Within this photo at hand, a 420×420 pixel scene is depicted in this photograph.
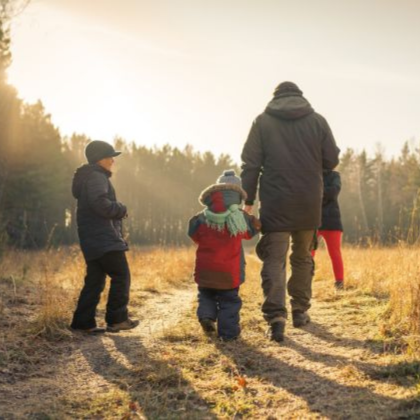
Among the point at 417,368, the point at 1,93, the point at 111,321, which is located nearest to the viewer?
the point at 417,368

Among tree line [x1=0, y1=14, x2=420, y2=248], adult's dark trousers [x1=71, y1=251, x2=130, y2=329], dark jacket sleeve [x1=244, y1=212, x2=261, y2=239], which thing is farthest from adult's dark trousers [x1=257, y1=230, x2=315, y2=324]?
tree line [x1=0, y1=14, x2=420, y2=248]

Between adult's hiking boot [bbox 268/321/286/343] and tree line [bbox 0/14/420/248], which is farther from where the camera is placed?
tree line [bbox 0/14/420/248]

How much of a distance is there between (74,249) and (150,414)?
689 centimetres

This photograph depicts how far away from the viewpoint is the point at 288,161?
14.6 feet

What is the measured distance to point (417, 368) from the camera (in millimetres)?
2904

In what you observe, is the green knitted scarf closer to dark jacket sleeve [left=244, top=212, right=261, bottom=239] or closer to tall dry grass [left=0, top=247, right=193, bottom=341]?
dark jacket sleeve [left=244, top=212, right=261, bottom=239]

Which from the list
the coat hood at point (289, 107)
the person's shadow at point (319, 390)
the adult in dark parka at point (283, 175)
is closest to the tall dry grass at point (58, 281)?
the person's shadow at point (319, 390)

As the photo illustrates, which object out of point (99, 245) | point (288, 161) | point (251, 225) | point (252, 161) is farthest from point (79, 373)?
point (288, 161)

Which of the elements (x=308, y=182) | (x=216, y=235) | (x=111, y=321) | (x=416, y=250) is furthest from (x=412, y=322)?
(x=111, y=321)

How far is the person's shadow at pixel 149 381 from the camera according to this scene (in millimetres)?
2678

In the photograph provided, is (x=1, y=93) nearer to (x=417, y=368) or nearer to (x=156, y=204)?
(x=417, y=368)

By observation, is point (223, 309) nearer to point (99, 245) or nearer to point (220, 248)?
point (220, 248)

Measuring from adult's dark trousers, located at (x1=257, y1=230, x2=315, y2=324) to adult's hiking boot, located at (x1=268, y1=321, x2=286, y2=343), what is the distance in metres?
0.04

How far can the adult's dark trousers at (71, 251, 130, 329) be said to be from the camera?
4988 mm
